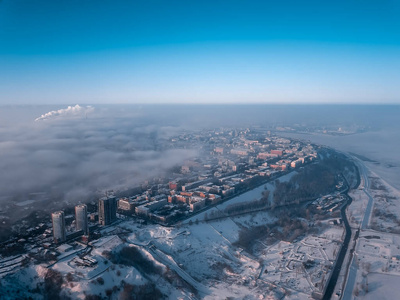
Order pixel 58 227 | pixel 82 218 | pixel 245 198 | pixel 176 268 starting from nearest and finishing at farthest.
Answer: pixel 176 268 < pixel 58 227 < pixel 82 218 < pixel 245 198

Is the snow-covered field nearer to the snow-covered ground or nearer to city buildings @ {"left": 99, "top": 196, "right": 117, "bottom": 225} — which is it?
the snow-covered ground

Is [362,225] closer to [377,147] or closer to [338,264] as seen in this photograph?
[338,264]

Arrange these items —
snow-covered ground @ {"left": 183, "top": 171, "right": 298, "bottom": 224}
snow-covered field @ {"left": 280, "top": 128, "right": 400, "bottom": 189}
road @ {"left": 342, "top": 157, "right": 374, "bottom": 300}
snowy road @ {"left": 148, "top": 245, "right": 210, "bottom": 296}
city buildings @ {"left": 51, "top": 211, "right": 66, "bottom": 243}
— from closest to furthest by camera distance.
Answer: road @ {"left": 342, "top": 157, "right": 374, "bottom": 300}, snowy road @ {"left": 148, "top": 245, "right": 210, "bottom": 296}, city buildings @ {"left": 51, "top": 211, "right": 66, "bottom": 243}, snow-covered ground @ {"left": 183, "top": 171, "right": 298, "bottom": 224}, snow-covered field @ {"left": 280, "top": 128, "right": 400, "bottom": 189}

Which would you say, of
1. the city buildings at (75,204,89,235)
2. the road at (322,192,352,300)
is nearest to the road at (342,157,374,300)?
the road at (322,192,352,300)

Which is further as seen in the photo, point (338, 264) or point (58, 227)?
point (58, 227)

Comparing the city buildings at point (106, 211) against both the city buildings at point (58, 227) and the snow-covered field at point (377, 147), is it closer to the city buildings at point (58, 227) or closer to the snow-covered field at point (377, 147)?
the city buildings at point (58, 227)

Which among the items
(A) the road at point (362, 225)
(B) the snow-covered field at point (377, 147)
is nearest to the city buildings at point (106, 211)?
(A) the road at point (362, 225)

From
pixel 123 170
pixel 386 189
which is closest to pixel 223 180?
pixel 123 170

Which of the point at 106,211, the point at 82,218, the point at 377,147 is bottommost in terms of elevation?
the point at 377,147

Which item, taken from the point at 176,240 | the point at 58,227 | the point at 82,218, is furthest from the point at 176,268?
the point at 58,227

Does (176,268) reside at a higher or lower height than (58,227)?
lower

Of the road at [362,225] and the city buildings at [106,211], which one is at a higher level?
the city buildings at [106,211]

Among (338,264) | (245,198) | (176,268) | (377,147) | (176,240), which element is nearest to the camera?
(176,268)
